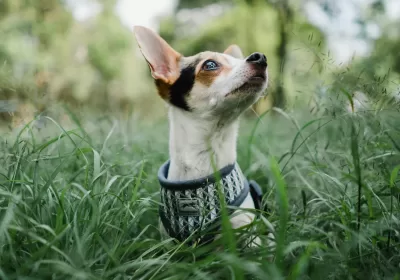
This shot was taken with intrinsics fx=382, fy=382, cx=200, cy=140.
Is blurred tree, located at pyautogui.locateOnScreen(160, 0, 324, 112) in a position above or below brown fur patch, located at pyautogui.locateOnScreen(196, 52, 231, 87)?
above

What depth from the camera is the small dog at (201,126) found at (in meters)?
1.95

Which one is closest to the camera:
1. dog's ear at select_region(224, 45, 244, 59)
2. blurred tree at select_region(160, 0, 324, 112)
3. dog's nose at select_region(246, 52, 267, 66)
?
dog's nose at select_region(246, 52, 267, 66)

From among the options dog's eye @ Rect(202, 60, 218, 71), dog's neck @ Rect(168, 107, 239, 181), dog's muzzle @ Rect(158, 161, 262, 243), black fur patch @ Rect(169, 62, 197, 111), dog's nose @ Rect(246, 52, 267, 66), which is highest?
dog's nose @ Rect(246, 52, 267, 66)

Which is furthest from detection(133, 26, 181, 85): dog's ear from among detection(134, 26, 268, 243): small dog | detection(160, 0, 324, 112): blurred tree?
detection(160, 0, 324, 112): blurred tree

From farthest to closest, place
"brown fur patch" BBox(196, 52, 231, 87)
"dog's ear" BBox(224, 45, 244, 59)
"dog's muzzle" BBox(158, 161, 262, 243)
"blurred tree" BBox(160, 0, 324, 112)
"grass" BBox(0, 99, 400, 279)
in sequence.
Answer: "blurred tree" BBox(160, 0, 324, 112) → "dog's ear" BBox(224, 45, 244, 59) → "brown fur patch" BBox(196, 52, 231, 87) → "dog's muzzle" BBox(158, 161, 262, 243) → "grass" BBox(0, 99, 400, 279)

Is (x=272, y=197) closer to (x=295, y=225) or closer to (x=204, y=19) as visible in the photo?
(x=295, y=225)

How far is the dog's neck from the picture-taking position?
213cm

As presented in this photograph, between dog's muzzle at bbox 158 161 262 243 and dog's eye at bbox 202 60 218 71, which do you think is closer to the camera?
dog's muzzle at bbox 158 161 262 243

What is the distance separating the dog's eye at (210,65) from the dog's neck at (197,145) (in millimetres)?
304

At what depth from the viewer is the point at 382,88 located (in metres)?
1.72

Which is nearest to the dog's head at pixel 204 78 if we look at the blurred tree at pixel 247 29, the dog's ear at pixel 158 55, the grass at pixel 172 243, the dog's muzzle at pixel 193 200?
the dog's ear at pixel 158 55

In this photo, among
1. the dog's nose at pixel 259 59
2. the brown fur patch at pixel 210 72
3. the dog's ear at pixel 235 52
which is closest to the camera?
the dog's nose at pixel 259 59

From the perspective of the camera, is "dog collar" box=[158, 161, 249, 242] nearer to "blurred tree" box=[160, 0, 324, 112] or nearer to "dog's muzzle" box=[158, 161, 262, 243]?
"dog's muzzle" box=[158, 161, 262, 243]

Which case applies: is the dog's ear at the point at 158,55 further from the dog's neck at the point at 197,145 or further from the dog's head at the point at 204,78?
the dog's neck at the point at 197,145
